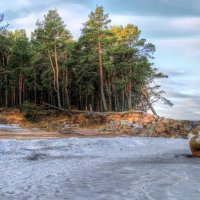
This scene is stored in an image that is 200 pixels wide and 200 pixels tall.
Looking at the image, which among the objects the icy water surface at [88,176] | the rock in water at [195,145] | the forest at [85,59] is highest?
the forest at [85,59]

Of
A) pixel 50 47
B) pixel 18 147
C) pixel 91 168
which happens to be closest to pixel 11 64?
pixel 50 47

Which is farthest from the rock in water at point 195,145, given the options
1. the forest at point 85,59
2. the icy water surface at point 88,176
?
the forest at point 85,59

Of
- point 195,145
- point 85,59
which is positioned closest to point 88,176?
point 195,145

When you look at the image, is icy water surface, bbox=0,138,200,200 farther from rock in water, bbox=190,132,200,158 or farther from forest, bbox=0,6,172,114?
forest, bbox=0,6,172,114

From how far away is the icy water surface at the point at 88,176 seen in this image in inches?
257

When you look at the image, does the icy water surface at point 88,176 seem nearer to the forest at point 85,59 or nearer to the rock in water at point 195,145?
the rock in water at point 195,145

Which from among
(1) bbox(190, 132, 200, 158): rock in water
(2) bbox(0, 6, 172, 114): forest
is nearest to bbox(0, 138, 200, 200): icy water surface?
(1) bbox(190, 132, 200, 158): rock in water

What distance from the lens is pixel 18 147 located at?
13727 mm

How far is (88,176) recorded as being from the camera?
8336 mm

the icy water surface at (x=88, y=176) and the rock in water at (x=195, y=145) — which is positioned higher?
the rock in water at (x=195, y=145)

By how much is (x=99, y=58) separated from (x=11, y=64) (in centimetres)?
1766

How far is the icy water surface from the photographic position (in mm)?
6535

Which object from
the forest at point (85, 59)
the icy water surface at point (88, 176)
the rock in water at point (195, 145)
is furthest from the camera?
the forest at point (85, 59)

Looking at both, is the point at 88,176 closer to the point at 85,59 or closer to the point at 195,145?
the point at 195,145
